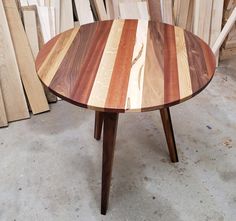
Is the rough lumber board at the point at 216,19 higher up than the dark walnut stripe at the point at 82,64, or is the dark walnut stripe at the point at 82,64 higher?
the dark walnut stripe at the point at 82,64

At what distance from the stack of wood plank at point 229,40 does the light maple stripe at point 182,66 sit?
95cm

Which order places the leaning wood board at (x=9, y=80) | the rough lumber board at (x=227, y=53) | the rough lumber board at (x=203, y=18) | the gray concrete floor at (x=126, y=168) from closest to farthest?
the gray concrete floor at (x=126, y=168)
the leaning wood board at (x=9, y=80)
the rough lumber board at (x=203, y=18)
the rough lumber board at (x=227, y=53)

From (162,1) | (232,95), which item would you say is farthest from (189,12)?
(232,95)

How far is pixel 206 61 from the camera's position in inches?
40.5

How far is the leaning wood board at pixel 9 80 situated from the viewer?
154cm

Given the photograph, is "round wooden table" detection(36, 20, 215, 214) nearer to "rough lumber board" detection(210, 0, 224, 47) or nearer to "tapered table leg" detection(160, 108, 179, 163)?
"tapered table leg" detection(160, 108, 179, 163)

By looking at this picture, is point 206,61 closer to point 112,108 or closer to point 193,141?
point 112,108

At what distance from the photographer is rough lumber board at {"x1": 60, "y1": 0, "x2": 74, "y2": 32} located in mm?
1727

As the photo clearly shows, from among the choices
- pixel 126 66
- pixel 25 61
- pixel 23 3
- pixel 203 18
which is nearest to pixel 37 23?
A: pixel 23 3

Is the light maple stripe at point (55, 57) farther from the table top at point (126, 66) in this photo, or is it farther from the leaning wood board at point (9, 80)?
the leaning wood board at point (9, 80)

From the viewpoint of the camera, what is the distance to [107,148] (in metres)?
1.02

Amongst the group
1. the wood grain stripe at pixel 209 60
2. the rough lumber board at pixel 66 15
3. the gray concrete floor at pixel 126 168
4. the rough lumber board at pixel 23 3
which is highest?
the rough lumber board at pixel 23 3

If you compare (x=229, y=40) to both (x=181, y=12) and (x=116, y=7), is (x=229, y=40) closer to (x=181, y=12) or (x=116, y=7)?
(x=181, y=12)

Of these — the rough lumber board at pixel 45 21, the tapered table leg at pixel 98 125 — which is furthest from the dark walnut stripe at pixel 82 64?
the rough lumber board at pixel 45 21
